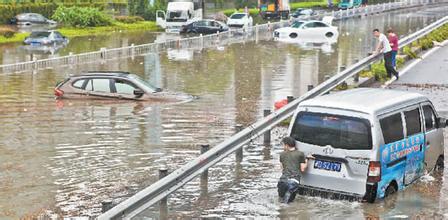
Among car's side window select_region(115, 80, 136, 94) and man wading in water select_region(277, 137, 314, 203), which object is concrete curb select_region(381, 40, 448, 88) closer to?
car's side window select_region(115, 80, 136, 94)

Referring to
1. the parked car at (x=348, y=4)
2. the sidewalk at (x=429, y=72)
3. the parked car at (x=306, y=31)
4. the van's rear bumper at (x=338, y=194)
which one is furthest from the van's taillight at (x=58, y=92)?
the parked car at (x=348, y=4)

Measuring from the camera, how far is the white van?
11758 mm

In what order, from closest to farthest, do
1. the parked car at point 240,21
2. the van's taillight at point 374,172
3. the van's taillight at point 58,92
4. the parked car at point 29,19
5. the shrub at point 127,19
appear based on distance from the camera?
the van's taillight at point 374,172 → the van's taillight at point 58,92 → the parked car at point 240,21 → the parked car at point 29,19 → the shrub at point 127,19

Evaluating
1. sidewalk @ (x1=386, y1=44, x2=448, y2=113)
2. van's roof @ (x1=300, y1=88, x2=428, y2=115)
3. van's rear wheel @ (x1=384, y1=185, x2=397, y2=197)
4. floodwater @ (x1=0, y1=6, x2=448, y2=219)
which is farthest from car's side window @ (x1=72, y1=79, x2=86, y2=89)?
van's rear wheel @ (x1=384, y1=185, x2=397, y2=197)

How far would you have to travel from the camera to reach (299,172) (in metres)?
12.0

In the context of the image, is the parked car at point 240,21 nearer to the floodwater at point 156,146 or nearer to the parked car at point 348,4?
the parked car at point 348,4

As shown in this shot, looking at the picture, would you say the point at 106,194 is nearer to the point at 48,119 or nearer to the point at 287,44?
the point at 48,119

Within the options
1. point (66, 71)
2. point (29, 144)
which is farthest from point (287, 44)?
point (29, 144)

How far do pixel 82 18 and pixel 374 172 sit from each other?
5429cm

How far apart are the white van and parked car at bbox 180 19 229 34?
45032 mm

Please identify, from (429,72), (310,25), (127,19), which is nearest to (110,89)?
(429,72)

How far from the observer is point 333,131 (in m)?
12.0

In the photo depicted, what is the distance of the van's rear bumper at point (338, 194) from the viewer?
38.5ft

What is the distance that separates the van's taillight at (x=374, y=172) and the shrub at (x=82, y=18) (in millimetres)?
54123
